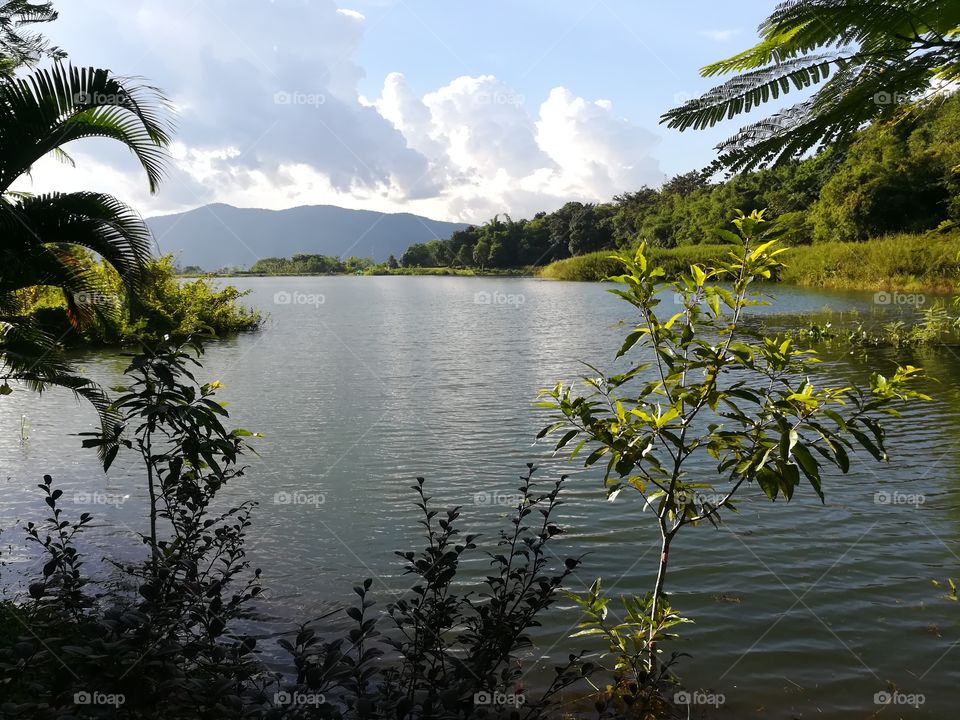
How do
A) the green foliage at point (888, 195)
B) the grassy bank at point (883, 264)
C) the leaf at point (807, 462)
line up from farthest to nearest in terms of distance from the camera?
the green foliage at point (888, 195)
the grassy bank at point (883, 264)
the leaf at point (807, 462)

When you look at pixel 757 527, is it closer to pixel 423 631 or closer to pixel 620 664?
pixel 620 664

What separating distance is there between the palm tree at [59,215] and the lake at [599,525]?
1716 millimetres

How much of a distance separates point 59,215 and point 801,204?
5463mm

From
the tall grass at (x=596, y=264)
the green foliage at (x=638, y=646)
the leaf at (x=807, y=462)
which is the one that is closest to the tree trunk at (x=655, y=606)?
the green foliage at (x=638, y=646)

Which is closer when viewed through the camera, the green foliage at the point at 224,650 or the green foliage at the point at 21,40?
the green foliage at the point at 224,650

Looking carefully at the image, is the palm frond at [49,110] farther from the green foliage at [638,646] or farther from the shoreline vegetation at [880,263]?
the shoreline vegetation at [880,263]

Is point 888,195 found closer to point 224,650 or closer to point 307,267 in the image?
point 224,650

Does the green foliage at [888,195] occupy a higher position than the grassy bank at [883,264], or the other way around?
the green foliage at [888,195]

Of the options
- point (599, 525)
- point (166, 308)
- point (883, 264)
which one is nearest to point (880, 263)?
point (883, 264)

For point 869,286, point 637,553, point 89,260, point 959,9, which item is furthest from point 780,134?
point 869,286

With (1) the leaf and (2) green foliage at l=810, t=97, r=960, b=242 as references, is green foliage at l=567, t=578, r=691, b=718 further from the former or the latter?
(2) green foliage at l=810, t=97, r=960, b=242

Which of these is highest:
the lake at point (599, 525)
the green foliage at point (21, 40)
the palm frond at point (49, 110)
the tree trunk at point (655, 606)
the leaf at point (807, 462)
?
the green foliage at point (21, 40)

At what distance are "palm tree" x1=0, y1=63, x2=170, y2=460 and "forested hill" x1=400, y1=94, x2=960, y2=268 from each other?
179 inches

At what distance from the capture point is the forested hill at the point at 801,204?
9.26 ft
